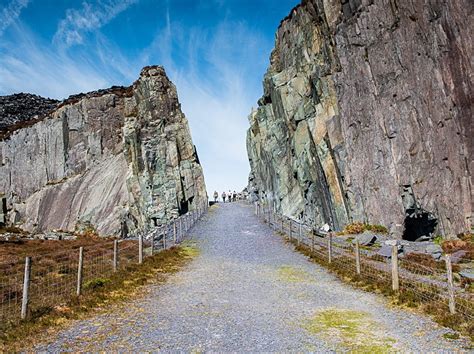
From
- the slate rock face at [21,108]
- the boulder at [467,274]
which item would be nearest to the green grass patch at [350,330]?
the boulder at [467,274]

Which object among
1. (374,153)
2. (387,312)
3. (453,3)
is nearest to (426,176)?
(374,153)

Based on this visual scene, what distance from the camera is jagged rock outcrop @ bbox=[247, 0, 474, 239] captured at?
2625 centimetres

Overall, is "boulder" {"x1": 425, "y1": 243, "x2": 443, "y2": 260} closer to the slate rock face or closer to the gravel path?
the gravel path

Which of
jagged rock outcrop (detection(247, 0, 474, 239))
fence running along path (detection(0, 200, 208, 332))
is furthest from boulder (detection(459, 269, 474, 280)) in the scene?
fence running along path (detection(0, 200, 208, 332))

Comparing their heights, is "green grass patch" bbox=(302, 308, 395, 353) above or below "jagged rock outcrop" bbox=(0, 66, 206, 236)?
below

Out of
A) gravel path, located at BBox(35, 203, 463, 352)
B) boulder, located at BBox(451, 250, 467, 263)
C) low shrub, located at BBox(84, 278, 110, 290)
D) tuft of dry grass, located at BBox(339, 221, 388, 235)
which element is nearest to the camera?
gravel path, located at BBox(35, 203, 463, 352)

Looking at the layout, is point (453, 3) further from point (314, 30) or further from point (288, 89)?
point (288, 89)

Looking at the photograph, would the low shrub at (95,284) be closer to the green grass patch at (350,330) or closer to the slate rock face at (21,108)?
the green grass patch at (350,330)

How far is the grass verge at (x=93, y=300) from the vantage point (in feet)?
30.2

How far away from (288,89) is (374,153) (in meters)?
17.3

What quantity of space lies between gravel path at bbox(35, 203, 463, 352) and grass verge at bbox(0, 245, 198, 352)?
0.55m

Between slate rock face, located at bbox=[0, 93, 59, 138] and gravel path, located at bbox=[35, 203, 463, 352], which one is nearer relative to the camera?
gravel path, located at bbox=[35, 203, 463, 352]

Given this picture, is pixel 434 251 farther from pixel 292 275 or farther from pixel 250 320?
pixel 250 320

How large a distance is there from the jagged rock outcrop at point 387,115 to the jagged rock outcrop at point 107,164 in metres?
21.2
